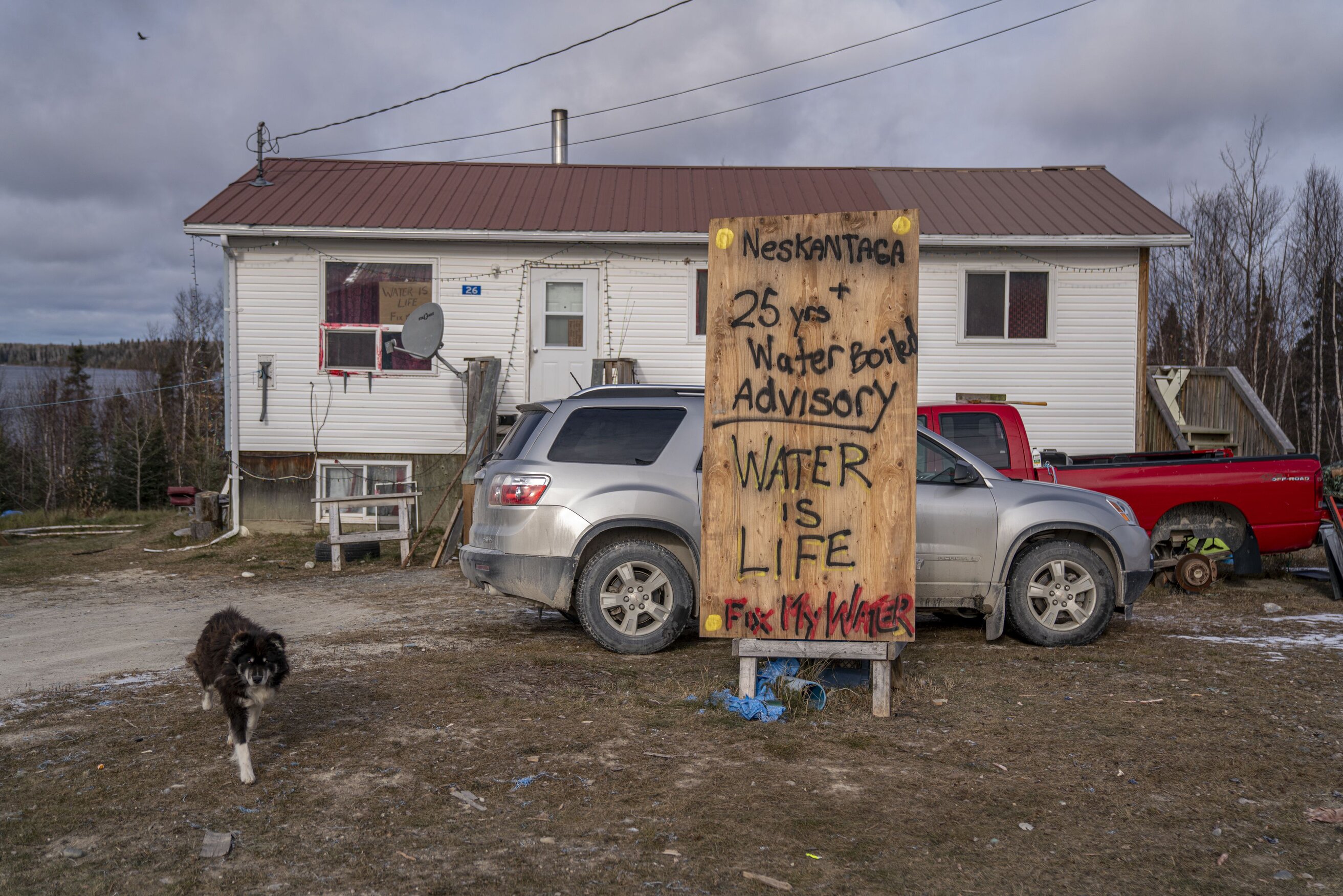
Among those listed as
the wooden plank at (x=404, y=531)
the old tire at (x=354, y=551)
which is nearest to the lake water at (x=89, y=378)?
the old tire at (x=354, y=551)

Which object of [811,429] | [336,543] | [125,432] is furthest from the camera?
[125,432]

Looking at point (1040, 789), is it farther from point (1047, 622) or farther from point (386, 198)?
point (386, 198)

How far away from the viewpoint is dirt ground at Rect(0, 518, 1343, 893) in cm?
332

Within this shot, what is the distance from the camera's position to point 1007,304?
14852 millimetres

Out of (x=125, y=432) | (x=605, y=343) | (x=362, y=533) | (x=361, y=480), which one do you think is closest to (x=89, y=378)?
(x=125, y=432)

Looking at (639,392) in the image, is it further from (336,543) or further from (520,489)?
(336,543)

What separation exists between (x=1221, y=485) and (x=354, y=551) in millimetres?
10349

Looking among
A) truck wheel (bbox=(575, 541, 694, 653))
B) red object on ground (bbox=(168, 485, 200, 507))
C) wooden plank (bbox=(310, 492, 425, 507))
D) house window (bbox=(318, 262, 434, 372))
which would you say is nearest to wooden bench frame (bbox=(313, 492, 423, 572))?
wooden plank (bbox=(310, 492, 425, 507))

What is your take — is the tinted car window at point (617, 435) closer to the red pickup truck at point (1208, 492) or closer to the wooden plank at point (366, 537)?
the red pickup truck at point (1208, 492)

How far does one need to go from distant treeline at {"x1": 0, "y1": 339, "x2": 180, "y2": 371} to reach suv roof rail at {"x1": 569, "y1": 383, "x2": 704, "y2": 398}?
5488 centimetres

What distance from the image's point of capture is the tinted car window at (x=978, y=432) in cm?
916

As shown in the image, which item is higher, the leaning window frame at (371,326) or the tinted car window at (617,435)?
the leaning window frame at (371,326)

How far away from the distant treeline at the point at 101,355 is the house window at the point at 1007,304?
51931 mm

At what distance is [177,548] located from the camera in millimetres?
14266
